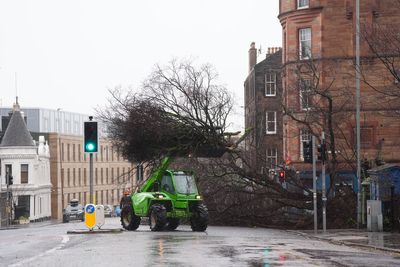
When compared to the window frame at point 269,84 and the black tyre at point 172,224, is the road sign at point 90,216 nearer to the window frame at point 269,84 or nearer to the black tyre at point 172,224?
the black tyre at point 172,224

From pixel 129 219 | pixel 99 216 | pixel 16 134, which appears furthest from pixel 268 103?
pixel 99 216

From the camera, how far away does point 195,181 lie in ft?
124

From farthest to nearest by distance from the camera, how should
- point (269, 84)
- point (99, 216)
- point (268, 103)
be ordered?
point (269, 84) < point (268, 103) < point (99, 216)

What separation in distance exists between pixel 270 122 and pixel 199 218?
4642 centimetres

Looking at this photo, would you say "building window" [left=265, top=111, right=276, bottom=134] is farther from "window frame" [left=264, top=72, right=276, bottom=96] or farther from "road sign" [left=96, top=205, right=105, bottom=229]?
"road sign" [left=96, top=205, right=105, bottom=229]

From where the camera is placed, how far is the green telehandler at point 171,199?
3675cm

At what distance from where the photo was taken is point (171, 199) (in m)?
37.0

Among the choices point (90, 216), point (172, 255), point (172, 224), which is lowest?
point (172, 224)

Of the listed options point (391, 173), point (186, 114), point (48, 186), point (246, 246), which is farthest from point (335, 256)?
point (48, 186)

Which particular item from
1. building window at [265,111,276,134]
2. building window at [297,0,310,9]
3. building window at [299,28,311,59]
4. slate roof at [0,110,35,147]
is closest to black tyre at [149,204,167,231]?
building window at [299,28,311,59]

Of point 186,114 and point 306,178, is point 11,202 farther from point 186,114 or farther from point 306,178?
point 186,114

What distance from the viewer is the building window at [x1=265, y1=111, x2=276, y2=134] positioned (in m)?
82.1

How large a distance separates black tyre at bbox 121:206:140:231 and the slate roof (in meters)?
74.3

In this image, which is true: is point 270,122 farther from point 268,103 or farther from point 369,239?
point 369,239
